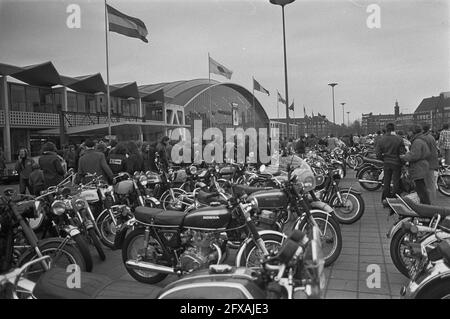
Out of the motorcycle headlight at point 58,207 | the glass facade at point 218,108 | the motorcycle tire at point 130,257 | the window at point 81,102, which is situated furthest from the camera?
the glass facade at point 218,108

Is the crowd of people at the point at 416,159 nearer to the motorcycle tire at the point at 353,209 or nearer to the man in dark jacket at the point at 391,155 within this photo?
the man in dark jacket at the point at 391,155

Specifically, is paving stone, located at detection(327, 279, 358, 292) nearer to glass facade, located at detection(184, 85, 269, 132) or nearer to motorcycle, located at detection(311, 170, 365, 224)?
motorcycle, located at detection(311, 170, 365, 224)

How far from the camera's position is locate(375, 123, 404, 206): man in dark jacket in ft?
24.6

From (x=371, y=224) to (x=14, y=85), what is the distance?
27471 mm

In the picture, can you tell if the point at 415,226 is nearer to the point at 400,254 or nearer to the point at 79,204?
the point at 400,254

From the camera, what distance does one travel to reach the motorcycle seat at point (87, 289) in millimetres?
2123

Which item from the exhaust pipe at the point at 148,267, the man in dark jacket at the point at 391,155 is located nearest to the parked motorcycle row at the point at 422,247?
the exhaust pipe at the point at 148,267

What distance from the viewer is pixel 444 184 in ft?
28.1

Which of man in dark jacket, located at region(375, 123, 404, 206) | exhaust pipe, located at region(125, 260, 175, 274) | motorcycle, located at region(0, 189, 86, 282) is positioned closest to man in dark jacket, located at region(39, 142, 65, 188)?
motorcycle, located at region(0, 189, 86, 282)

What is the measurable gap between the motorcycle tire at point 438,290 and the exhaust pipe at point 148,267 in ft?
6.80

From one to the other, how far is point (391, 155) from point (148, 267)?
5840mm

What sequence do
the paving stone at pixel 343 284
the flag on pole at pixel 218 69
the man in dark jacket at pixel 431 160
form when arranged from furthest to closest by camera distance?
the flag on pole at pixel 218 69 → the man in dark jacket at pixel 431 160 → the paving stone at pixel 343 284
